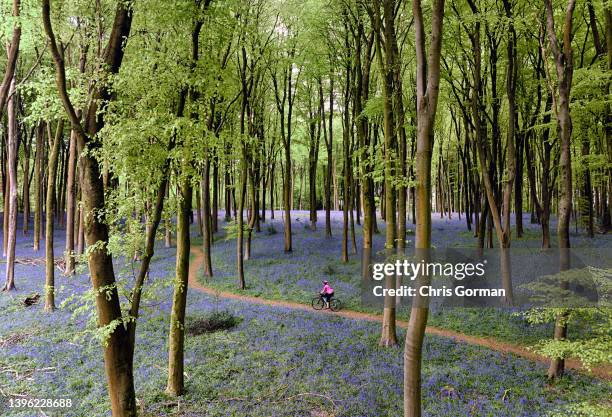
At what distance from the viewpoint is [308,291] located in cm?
1773

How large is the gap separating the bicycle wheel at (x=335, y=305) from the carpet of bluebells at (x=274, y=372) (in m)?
1.14

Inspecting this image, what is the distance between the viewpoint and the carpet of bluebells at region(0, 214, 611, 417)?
793 centimetres

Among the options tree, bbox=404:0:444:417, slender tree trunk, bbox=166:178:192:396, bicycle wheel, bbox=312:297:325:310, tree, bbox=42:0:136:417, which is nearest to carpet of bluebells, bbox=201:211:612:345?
bicycle wheel, bbox=312:297:325:310

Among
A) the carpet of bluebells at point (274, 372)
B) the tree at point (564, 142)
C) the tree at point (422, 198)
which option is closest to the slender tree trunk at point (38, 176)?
the carpet of bluebells at point (274, 372)

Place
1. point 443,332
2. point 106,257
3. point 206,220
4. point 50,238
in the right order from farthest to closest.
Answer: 1. point 206,220
2. point 50,238
3. point 443,332
4. point 106,257

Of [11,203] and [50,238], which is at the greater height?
[11,203]

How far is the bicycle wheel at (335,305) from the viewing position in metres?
15.4

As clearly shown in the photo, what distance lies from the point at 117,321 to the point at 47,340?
739 centimetres

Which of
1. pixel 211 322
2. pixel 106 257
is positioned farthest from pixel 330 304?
pixel 106 257

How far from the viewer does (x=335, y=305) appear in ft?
51.2

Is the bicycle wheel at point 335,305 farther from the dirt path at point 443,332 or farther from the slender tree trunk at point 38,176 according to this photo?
the slender tree trunk at point 38,176

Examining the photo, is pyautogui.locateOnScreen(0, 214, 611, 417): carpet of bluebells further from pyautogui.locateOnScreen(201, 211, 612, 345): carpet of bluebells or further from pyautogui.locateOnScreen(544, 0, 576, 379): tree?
pyautogui.locateOnScreen(201, 211, 612, 345): carpet of bluebells

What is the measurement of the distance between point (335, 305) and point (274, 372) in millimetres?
6341

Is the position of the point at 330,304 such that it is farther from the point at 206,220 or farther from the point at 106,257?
the point at 106,257
